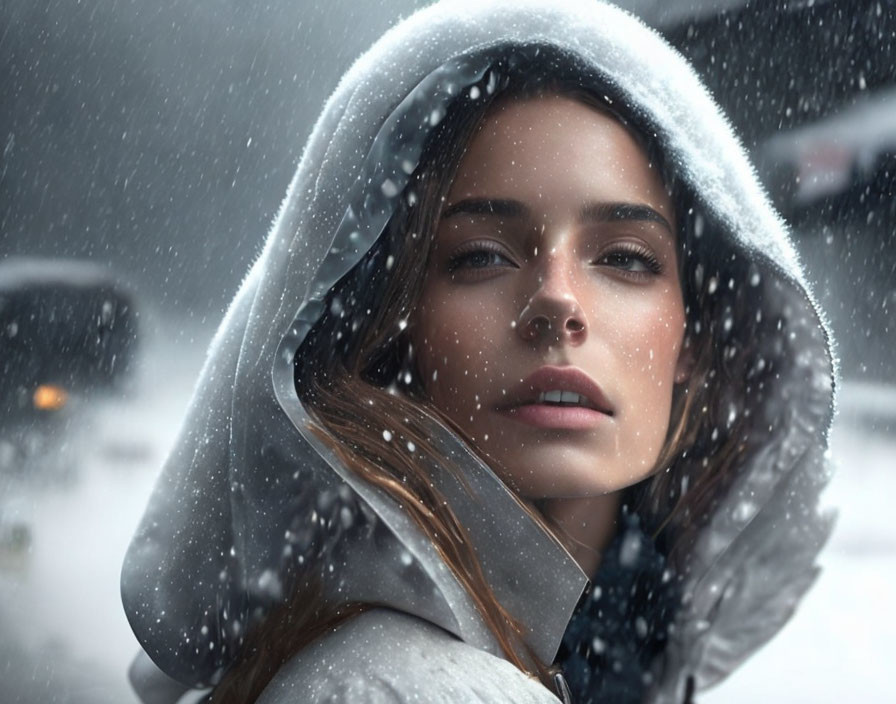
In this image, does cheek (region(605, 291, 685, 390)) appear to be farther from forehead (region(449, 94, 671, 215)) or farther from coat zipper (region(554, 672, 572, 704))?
coat zipper (region(554, 672, 572, 704))

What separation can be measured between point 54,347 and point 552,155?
4.65 feet

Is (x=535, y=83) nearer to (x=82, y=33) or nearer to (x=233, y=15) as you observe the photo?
(x=233, y=15)

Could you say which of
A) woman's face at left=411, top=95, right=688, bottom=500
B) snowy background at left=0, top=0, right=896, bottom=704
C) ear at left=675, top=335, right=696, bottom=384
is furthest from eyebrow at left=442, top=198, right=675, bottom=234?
snowy background at left=0, top=0, right=896, bottom=704

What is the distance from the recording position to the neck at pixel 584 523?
0.73 meters

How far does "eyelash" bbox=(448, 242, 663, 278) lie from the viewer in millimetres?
679

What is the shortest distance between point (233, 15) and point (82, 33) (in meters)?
0.27

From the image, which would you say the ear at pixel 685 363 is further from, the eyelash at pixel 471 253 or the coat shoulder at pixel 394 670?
the coat shoulder at pixel 394 670

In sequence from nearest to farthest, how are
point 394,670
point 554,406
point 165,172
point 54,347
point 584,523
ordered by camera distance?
point 394,670, point 554,406, point 584,523, point 165,172, point 54,347

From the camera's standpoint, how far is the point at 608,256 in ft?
2.26

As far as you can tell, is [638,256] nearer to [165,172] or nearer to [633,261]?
[633,261]

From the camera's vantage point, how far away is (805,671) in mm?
1769

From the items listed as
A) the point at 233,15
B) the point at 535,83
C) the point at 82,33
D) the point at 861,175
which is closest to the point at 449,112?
the point at 535,83

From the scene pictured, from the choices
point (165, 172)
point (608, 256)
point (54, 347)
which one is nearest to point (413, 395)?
point (608, 256)

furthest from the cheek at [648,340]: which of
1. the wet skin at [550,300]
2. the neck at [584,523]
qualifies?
the neck at [584,523]
